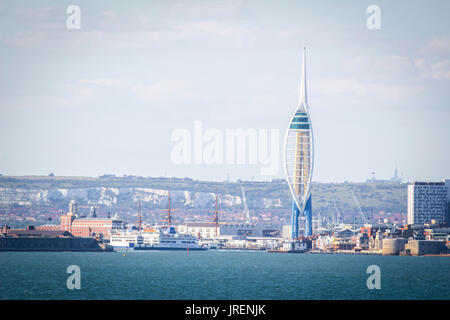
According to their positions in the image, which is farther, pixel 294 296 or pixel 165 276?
pixel 165 276

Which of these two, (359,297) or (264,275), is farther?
(264,275)
